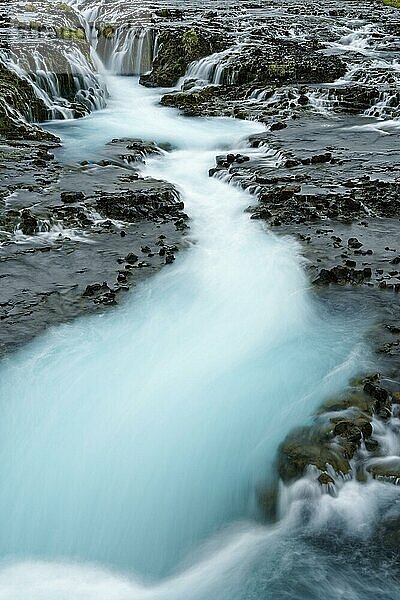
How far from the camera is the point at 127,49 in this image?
29.5 metres

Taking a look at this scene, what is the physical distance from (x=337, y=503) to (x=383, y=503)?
19.0 inches

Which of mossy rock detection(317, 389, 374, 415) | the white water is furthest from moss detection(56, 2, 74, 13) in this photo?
mossy rock detection(317, 389, 374, 415)

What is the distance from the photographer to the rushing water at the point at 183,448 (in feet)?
19.6

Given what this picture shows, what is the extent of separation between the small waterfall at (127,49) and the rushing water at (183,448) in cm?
2004

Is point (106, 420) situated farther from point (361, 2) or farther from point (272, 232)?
point (361, 2)

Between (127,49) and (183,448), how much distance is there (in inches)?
1032

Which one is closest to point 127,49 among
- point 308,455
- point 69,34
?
point 69,34

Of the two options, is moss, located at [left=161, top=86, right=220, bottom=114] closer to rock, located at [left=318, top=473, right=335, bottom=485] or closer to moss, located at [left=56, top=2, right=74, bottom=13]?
moss, located at [left=56, top=2, right=74, bottom=13]

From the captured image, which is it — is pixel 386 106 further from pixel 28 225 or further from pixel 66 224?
pixel 28 225

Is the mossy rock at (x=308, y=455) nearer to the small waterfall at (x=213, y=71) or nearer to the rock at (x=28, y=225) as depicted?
the rock at (x=28, y=225)

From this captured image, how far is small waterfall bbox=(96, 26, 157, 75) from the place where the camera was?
1138 inches

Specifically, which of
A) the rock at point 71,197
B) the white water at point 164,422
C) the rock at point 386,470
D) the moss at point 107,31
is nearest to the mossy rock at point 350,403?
the white water at point 164,422

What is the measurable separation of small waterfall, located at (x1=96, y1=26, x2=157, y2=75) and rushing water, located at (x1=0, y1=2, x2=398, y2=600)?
2004 centimetres

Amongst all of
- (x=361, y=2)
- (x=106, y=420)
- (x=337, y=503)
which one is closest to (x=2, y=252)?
(x=106, y=420)
